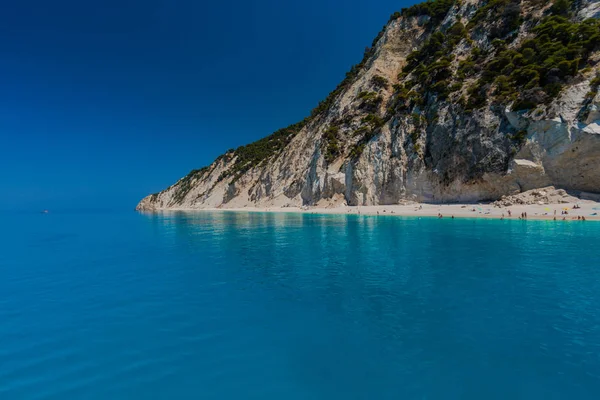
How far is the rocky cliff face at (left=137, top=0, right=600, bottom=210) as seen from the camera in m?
29.4

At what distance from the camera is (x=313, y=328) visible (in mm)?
7121

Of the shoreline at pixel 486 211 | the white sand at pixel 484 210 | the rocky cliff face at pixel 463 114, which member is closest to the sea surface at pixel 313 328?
the shoreline at pixel 486 211

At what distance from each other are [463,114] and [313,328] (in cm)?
3981

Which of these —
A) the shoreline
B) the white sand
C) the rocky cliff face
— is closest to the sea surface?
the shoreline

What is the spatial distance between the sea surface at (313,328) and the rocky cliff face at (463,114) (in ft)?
67.1

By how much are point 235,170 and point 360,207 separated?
182 feet

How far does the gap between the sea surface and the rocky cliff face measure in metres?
20.5

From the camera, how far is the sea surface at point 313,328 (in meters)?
5.02

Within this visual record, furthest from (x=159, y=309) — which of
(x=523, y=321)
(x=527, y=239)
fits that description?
(x=527, y=239)

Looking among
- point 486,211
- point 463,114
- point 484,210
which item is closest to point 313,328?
point 486,211

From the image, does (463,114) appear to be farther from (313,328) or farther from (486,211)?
(313,328)

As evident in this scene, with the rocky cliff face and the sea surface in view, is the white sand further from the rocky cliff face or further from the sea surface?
the sea surface

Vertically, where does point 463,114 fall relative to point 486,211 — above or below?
above

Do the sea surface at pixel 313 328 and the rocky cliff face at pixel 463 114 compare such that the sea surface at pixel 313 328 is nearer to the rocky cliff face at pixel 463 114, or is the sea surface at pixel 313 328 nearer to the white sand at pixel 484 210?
the white sand at pixel 484 210
